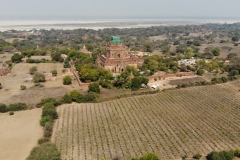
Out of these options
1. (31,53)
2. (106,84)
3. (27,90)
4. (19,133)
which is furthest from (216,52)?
(19,133)

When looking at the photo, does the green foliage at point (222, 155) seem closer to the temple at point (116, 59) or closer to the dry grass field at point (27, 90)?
the dry grass field at point (27, 90)

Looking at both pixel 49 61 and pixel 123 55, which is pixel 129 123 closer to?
pixel 123 55

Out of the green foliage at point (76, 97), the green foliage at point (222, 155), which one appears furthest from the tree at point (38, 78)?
the green foliage at point (222, 155)

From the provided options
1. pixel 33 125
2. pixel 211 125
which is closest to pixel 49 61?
pixel 33 125

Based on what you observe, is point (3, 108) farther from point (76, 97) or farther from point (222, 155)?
point (222, 155)

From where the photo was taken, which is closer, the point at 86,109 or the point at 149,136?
the point at 149,136
